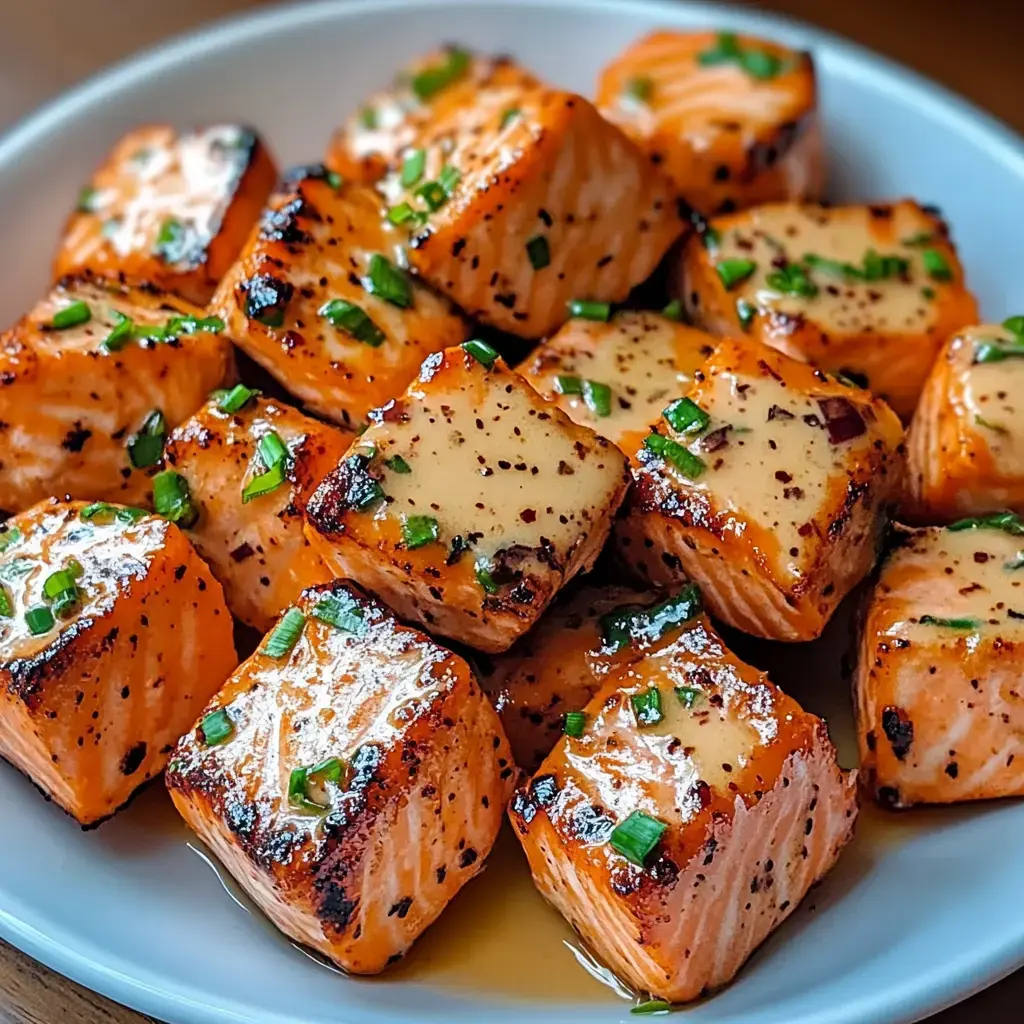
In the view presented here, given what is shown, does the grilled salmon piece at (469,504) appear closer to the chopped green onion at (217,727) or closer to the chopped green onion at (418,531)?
the chopped green onion at (418,531)

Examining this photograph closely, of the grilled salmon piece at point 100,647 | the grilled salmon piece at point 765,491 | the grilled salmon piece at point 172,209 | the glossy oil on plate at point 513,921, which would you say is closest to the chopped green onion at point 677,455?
the grilled salmon piece at point 765,491

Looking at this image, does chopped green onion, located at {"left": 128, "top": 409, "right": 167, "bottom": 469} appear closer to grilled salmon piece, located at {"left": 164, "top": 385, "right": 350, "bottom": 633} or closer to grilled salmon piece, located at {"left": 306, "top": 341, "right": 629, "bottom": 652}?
grilled salmon piece, located at {"left": 164, "top": 385, "right": 350, "bottom": 633}

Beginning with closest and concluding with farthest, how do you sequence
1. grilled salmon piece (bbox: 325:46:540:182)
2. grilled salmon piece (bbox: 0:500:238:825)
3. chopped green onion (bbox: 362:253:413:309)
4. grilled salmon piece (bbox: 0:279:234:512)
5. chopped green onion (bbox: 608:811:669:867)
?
chopped green onion (bbox: 608:811:669:867), grilled salmon piece (bbox: 0:500:238:825), grilled salmon piece (bbox: 0:279:234:512), chopped green onion (bbox: 362:253:413:309), grilled salmon piece (bbox: 325:46:540:182)

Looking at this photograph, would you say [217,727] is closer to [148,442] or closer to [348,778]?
[348,778]

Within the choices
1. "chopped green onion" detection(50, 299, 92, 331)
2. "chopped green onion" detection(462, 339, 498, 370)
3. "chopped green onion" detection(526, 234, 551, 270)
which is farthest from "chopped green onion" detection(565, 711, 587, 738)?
"chopped green onion" detection(50, 299, 92, 331)

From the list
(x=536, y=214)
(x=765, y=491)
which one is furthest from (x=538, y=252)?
(x=765, y=491)

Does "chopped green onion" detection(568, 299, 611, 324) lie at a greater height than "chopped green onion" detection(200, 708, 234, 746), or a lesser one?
greater

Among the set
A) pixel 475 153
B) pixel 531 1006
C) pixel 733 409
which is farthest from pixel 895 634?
pixel 475 153
